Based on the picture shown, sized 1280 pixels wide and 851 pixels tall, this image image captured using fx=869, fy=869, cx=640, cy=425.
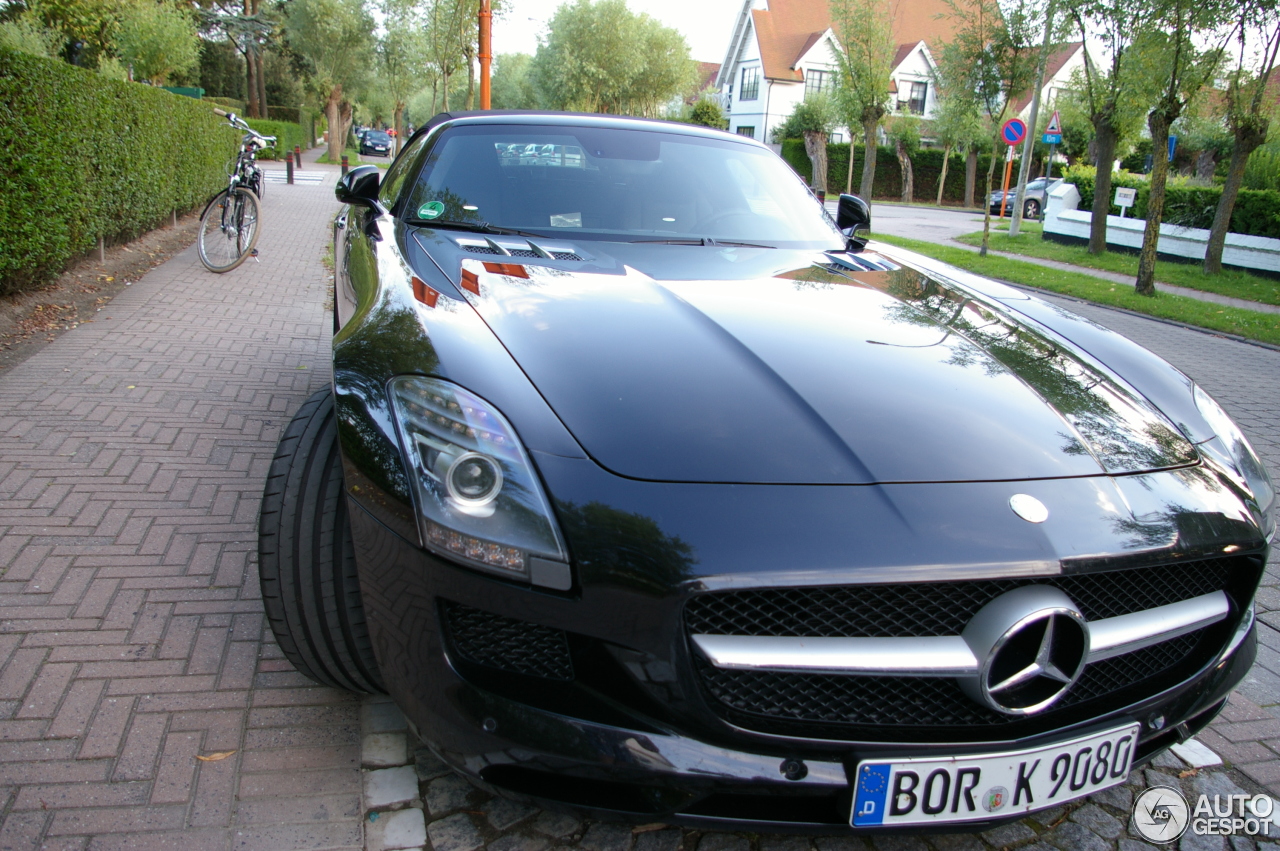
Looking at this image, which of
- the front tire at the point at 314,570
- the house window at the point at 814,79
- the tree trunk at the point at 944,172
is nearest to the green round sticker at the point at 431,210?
the front tire at the point at 314,570

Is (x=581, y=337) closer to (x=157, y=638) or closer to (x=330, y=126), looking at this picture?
(x=157, y=638)

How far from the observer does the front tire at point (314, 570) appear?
187cm

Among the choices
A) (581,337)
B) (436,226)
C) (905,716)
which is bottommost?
(905,716)

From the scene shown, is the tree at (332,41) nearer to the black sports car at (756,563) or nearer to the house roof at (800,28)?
the house roof at (800,28)

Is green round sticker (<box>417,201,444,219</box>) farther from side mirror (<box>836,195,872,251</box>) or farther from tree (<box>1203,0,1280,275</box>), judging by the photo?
tree (<box>1203,0,1280,275</box>)

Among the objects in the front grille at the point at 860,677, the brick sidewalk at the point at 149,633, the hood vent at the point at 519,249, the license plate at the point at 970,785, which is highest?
the hood vent at the point at 519,249

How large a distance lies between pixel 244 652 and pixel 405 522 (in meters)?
1.22

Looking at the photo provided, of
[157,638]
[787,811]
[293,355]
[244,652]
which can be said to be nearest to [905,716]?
[787,811]

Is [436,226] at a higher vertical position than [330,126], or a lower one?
lower

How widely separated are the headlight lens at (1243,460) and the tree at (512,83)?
48.5 metres

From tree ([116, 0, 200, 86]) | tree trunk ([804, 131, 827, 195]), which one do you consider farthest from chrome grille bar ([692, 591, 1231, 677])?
tree trunk ([804, 131, 827, 195])

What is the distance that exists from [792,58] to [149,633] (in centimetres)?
5542

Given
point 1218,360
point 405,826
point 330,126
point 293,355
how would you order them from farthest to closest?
point 330,126
point 1218,360
point 293,355
point 405,826

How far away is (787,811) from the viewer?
148cm
